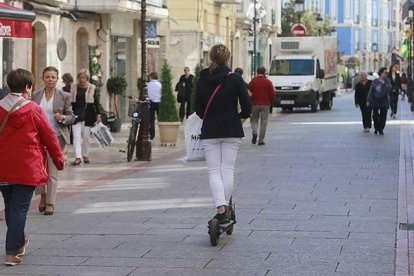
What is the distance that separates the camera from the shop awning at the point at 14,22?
1469cm

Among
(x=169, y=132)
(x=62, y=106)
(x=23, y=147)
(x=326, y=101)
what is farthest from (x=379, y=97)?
(x=326, y=101)

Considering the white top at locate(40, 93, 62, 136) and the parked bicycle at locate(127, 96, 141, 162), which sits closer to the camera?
the white top at locate(40, 93, 62, 136)

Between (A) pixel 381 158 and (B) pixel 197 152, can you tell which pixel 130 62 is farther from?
(B) pixel 197 152

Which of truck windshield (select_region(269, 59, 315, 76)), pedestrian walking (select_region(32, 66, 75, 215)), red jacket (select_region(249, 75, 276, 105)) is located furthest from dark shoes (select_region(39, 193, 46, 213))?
truck windshield (select_region(269, 59, 315, 76))

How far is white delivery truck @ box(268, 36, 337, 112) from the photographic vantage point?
38938 millimetres

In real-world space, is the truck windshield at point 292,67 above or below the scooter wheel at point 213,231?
above

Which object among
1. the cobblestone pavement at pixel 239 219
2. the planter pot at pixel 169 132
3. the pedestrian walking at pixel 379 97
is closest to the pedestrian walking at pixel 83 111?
the cobblestone pavement at pixel 239 219

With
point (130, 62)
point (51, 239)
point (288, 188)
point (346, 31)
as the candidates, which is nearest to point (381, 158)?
point (288, 188)

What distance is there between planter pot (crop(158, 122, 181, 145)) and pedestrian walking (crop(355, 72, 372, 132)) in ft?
20.4

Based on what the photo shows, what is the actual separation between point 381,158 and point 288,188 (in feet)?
17.2

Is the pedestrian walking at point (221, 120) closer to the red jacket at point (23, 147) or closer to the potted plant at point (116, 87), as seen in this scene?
the red jacket at point (23, 147)

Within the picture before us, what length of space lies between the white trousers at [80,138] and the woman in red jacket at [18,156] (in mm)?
8893

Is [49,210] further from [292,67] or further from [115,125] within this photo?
[292,67]

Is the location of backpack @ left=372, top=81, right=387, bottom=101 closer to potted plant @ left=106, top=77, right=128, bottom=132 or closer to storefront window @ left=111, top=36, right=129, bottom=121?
potted plant @ left=106, top=77, right=128, bottom=132
